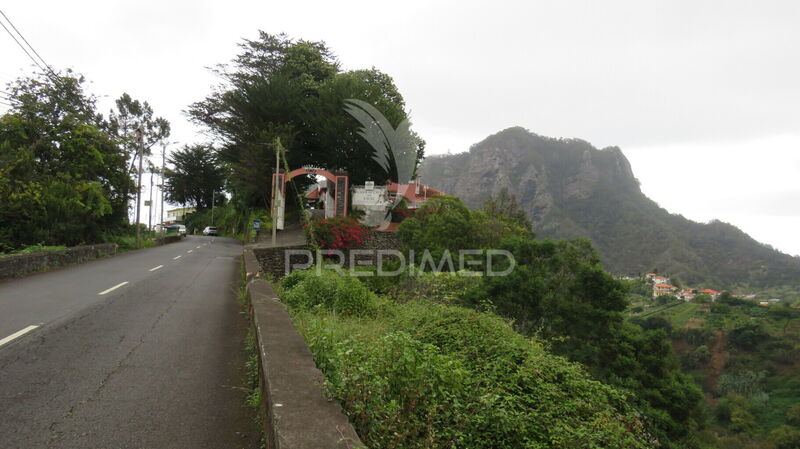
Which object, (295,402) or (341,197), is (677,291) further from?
(295,402)

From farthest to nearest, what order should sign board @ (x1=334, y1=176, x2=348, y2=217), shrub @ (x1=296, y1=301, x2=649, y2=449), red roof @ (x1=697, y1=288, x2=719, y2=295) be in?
1. red roof @ (x1=697, y1=288, x2=719, y2=295)
2. sign board @ (x1=334, y1=176, x2=348, y2=217)
3. shrub @ (x1=296, y1=301, x2=649, y2=449)

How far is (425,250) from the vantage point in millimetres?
19312

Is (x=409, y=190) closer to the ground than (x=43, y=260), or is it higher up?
higher up

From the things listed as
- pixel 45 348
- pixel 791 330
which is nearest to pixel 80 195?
pixel 45 348

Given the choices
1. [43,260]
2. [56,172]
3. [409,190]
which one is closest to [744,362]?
[409,190]

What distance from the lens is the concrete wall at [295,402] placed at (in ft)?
7.80

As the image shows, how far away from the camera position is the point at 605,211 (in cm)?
9331

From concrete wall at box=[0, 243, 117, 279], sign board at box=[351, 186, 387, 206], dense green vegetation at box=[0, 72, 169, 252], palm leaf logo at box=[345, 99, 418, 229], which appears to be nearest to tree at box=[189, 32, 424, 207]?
palm leaf logo at box=[345, 99, 418, 229]

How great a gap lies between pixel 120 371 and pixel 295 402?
2.87 meters

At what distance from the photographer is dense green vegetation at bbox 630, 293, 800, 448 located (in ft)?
107

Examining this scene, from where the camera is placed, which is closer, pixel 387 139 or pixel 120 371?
pixel 120 371

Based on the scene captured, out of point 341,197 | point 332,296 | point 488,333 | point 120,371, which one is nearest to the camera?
point 120,371

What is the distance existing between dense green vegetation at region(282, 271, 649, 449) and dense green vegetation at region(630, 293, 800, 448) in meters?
33.8

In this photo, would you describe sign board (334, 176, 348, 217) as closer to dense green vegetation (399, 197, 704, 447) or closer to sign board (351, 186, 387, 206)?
sign board (351, 186, 387, 206)
